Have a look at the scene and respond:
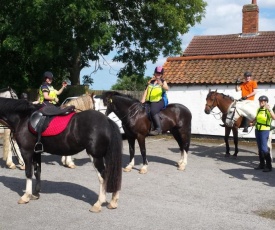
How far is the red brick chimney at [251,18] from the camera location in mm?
22922

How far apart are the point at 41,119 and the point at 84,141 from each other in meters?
0.93

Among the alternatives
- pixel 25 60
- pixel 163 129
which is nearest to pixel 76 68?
pixel 25 60

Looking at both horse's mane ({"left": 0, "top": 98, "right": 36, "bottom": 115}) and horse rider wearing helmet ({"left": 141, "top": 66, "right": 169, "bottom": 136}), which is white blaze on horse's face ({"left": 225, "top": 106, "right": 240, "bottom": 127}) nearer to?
horse rider wearing helmet ({"left": 141, "top": 66, "right": 169, "bottom": 136})

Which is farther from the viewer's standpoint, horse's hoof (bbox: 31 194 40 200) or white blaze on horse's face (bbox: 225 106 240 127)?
white blaze on horse's face (bbox: 225 106 240 127)

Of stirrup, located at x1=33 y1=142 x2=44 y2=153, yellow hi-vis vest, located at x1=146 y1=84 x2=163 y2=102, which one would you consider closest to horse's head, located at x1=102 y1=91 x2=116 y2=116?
yellow hi-vis vest, located at x1=146 y1=84 x2=163 y2=102

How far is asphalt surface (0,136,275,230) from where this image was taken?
5938 millimetres

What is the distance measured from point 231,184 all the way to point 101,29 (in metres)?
11.4

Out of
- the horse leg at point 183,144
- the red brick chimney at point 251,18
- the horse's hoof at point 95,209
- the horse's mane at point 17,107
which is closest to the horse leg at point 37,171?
the horse's mane at point 17,107

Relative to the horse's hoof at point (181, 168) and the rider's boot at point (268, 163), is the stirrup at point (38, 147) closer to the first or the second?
the horse's hoof at point (181, 168)

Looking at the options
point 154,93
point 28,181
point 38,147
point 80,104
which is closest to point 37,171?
point 28,181

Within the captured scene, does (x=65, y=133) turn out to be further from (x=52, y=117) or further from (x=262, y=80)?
(x=262, y=80)

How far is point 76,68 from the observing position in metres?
22.6

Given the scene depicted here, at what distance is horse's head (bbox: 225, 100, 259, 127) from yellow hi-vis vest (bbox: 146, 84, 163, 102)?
9.57 feet

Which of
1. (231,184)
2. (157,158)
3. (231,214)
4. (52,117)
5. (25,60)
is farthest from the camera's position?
(25,60)
